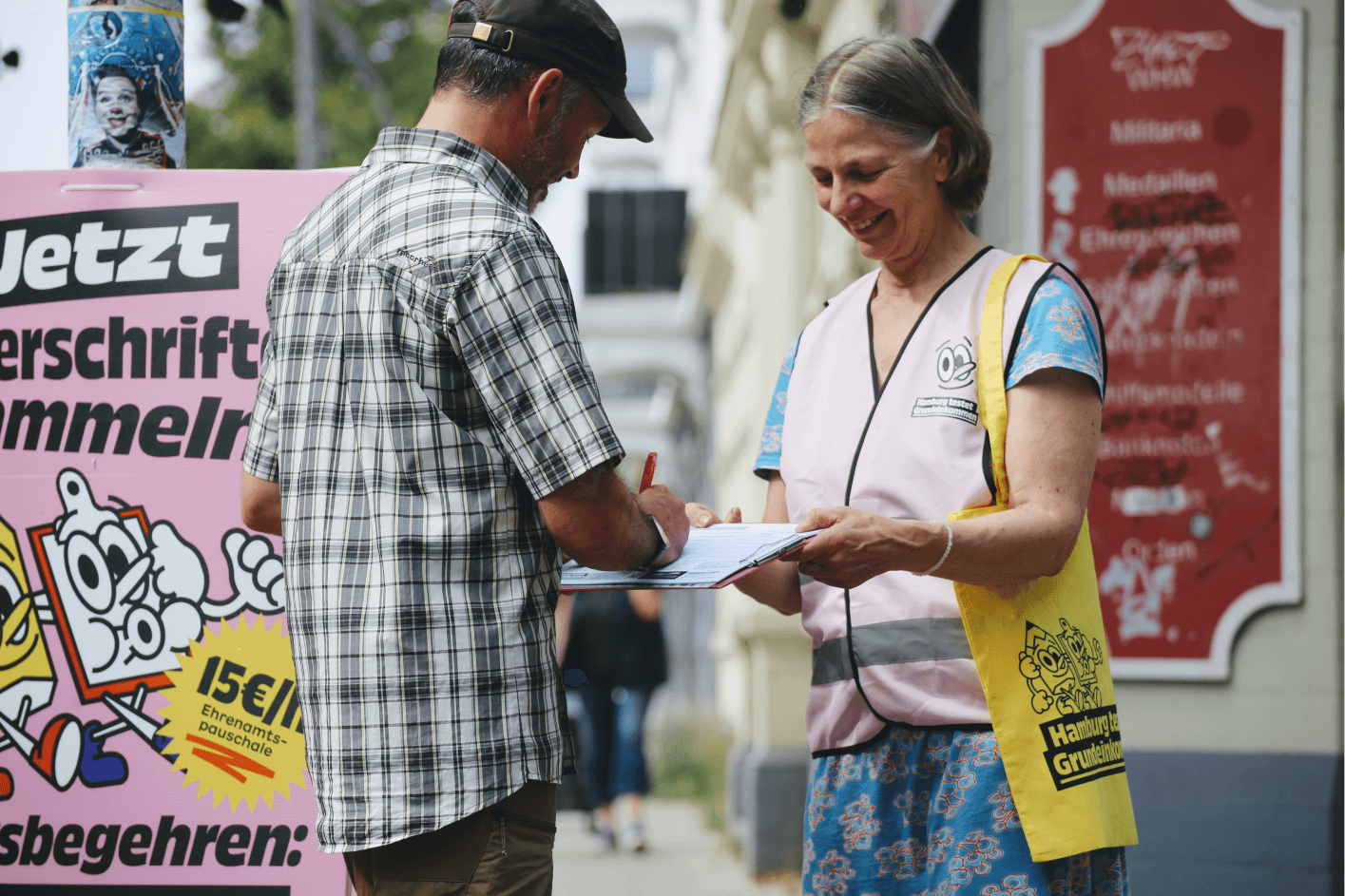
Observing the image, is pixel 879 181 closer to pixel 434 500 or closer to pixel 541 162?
pixel 541 162

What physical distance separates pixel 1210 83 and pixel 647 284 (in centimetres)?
2032

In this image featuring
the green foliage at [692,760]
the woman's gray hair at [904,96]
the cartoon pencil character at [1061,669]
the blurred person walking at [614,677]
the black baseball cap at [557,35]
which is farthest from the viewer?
the green foliage at [692,760]

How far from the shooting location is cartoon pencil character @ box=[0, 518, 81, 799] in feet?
8.79

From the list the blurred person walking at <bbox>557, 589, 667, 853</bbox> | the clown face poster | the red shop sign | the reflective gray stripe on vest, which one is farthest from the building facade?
the blurred person walking at <bbox>557, 589, 667, 853</bbox>

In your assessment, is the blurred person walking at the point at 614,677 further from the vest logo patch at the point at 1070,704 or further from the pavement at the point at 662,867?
the vest logo patch at the point at 1070,704

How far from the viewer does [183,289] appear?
2750 mm

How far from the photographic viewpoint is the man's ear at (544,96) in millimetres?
1913

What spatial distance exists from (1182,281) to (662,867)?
5.31 meters

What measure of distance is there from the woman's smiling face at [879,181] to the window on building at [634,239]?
2244 cm

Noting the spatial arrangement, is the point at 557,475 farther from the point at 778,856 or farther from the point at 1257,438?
the point at 778,856

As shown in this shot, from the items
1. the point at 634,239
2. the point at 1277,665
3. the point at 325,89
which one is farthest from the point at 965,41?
the point at 634,239

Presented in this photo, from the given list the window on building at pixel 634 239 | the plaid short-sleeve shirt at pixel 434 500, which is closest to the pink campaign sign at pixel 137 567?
the plaid short-sleeve shirt at pixel 434 500

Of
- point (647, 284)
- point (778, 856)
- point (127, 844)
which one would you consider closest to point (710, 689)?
point (647, 284)

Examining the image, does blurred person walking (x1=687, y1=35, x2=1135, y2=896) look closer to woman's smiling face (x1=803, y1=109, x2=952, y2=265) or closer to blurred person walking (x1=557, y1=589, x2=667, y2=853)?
woman's smiling face (x1=803, y1=109, x2=952, y2=265)
